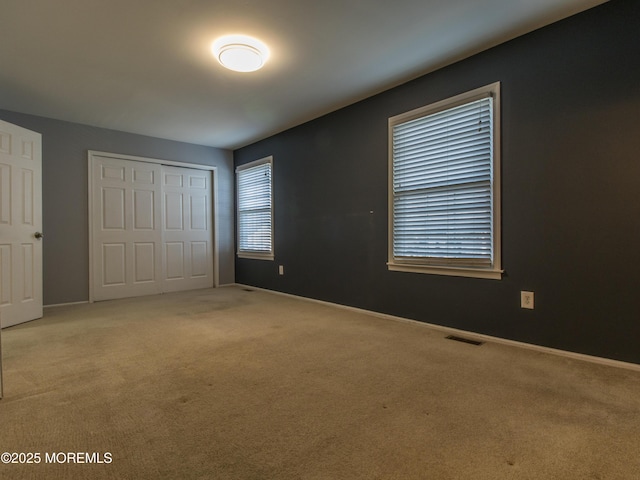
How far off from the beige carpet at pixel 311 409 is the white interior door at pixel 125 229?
188 centimetres

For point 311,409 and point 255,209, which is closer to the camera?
point 311,409

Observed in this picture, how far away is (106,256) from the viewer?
480 centimetres

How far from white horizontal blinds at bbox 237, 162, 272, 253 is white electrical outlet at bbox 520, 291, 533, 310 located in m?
3.52

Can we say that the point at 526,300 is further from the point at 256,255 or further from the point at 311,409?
the point at 256,255

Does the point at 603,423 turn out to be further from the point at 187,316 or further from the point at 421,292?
the point at 187,316

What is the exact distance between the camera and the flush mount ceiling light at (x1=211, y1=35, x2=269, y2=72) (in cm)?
263

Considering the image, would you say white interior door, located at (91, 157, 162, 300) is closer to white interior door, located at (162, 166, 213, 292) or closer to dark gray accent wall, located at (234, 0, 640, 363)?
white interior door, located at (162, 166, 213, 292)

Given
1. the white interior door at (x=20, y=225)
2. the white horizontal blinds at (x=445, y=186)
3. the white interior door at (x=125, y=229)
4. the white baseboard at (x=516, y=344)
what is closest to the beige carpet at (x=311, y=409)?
the white baseboard at (x=516, y=344)

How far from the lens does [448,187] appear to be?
3.06 m

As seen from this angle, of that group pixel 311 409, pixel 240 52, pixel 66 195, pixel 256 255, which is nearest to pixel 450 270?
pixel 311 409

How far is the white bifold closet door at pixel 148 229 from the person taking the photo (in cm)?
478

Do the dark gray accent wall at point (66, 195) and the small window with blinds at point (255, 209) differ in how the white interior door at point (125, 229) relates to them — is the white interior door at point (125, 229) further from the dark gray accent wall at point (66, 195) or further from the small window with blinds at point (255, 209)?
the small window with blinds at point (255, 209)

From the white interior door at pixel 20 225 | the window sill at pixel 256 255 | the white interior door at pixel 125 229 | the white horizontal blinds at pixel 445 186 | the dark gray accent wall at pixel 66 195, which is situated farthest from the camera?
the window sill at pixel 256 255

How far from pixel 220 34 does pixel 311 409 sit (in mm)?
2621
